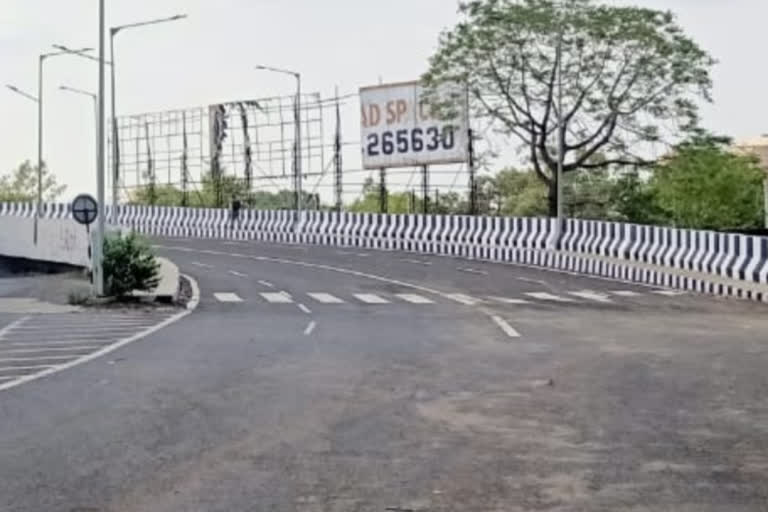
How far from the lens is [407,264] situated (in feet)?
155

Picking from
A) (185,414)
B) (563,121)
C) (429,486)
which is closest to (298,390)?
(185,414)

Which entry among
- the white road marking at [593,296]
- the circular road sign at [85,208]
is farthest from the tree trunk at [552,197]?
the circular road sign at [85,208]

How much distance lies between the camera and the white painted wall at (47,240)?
43.8 meters

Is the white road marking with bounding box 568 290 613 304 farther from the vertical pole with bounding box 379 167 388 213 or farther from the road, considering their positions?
the vertical pole with bounding box 379 167 388 213

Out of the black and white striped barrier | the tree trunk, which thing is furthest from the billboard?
the black and white striped barrier

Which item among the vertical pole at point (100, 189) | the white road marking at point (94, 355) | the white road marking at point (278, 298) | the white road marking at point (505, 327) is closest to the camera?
the white road marking at point (94, 355)

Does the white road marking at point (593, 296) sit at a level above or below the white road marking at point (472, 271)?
below

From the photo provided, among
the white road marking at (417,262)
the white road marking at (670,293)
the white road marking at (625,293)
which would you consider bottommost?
the white road marking at (625,293)

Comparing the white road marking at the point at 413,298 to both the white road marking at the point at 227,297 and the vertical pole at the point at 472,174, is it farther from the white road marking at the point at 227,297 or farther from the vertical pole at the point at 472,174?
the vertical pole at the point at 472,174

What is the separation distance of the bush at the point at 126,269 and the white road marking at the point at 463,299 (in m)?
6.95

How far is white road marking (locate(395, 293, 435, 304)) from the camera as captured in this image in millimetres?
31406

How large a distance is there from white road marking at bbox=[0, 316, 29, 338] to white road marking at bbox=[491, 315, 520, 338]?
26.3 feet

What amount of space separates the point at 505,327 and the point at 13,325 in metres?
8.59

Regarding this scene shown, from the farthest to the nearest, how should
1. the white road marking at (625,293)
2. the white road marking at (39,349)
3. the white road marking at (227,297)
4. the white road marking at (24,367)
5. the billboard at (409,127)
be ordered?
1. the billboard at (409,127)
2. the white road marking at (625,293)
3. the white road marking at (227,297)
4. the white road marking at (39,349)
5. the white road marking at (24,367)
